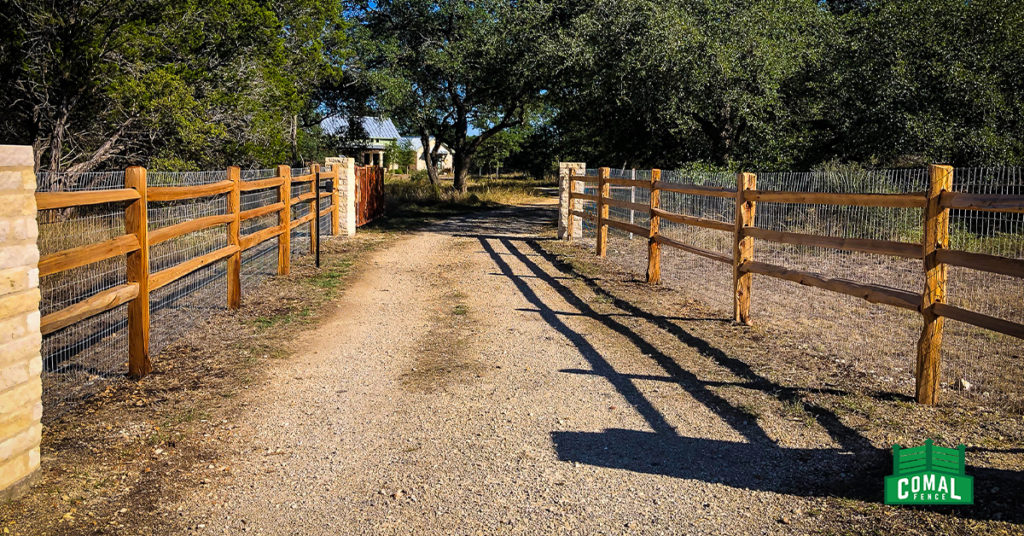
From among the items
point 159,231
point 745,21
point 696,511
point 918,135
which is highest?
point 745,21

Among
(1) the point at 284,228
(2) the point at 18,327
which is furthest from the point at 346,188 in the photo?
(2) the point at 18,327

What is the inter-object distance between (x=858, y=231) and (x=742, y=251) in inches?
207

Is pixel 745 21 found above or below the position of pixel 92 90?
above

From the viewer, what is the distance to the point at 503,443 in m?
4.89

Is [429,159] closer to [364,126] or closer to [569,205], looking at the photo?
[364,126]

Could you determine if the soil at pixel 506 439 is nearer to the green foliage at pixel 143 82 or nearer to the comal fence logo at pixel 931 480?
the comal fence logo at pixel 931 480

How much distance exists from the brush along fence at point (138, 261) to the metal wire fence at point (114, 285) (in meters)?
0.01

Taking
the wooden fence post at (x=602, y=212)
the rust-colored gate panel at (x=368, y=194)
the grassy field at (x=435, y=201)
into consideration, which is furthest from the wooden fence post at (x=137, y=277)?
the grassy field at (x=435, y=201)

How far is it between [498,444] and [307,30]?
873 inches

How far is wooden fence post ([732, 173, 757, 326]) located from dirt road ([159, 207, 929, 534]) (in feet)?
3.19

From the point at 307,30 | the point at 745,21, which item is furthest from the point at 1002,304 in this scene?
the point at 307,30

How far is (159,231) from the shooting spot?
267 inches

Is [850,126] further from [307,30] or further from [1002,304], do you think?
[307,30]

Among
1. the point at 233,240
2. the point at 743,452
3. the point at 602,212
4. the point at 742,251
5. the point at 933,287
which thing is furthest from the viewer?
the point at 602,212
